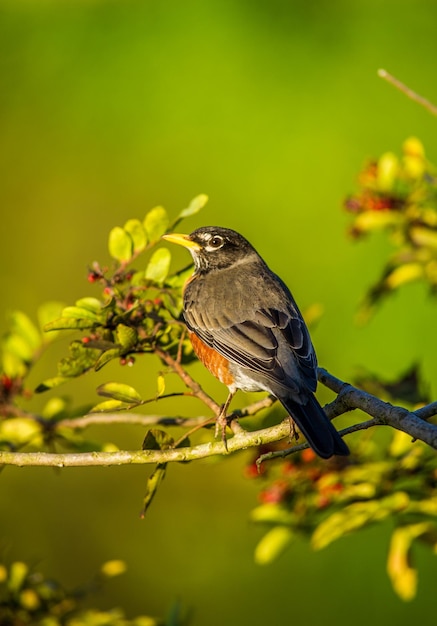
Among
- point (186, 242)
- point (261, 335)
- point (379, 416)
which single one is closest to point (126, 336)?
point (261, 335)

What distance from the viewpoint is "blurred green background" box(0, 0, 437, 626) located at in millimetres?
5297

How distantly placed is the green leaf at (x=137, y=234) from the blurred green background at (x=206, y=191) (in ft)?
7.38

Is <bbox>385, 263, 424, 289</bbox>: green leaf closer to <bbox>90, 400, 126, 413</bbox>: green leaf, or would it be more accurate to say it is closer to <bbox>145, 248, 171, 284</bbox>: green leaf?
<bbox>145, 248, 171, 284</bbox>: green leaf

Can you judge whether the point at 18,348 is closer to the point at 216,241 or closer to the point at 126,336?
the point at 126,336

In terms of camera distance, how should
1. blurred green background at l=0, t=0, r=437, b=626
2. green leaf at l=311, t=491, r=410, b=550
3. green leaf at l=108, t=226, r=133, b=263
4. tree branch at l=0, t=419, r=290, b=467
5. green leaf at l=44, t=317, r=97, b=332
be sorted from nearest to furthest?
tree branch at l=0, t=419, r=290, b=467, green leaf at l=44, t=317, r=97, b=332, green leaf at l=311, t=491, r=410, b=550, green leaf at l=108, t=226, r=133, b=263, blurred green background at l=0, t=0, r=437, b=626

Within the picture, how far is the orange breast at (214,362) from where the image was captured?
331 centimetres

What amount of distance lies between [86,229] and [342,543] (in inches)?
110

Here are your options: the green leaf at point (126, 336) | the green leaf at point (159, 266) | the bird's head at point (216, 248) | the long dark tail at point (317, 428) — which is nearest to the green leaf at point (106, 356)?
the green leaf at point (126, 336)

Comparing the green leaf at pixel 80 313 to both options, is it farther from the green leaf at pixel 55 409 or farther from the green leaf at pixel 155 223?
the green leaf at pixel 55 409

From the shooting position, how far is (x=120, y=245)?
3115mm

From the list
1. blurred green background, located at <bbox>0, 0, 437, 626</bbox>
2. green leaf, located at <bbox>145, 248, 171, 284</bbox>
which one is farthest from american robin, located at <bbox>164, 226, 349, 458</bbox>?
blurred green background, located at <bbox>0, 0, 437, 626</bbox>

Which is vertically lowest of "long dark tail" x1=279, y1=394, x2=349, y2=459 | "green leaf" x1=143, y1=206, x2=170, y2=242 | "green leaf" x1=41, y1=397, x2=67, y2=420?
"green leaf" x1=41, y1=397, x2=67, y2=420

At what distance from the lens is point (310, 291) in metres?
6.09

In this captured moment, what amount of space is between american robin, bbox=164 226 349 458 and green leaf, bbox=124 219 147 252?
29 cm
